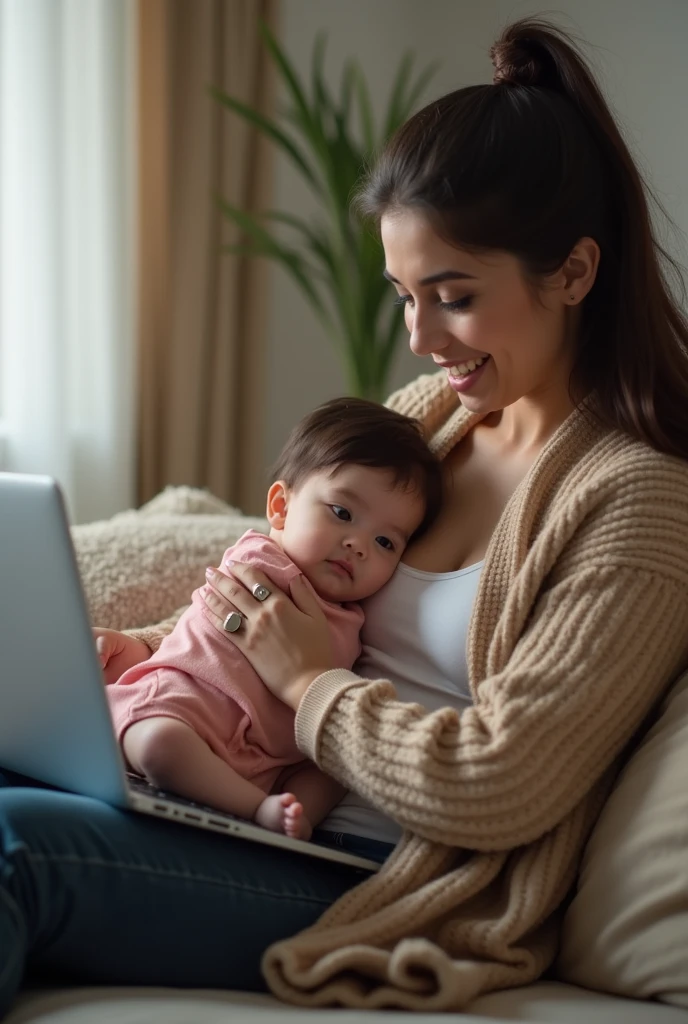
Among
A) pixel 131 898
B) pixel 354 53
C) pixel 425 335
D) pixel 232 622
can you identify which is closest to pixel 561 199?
pixel 425 335

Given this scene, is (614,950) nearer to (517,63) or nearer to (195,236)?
(517,63)

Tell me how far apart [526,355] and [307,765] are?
0.56 meters

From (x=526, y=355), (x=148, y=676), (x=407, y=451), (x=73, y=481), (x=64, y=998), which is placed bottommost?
(x=73, y=481)

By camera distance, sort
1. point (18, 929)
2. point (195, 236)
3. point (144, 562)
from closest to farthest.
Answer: point (18, 929) → point (144, 562) → point (195, 236)

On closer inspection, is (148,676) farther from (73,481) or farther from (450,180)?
(73,481)

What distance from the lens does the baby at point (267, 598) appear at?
1242 millimetres

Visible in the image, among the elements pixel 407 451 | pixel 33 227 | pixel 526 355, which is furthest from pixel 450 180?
pixel 33 227

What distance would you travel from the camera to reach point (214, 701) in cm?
132

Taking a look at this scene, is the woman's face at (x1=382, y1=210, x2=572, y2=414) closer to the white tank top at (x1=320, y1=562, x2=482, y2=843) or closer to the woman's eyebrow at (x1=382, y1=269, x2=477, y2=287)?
the woman's eyebrow at (x1=382, y1=269, x2=477, y2=287)

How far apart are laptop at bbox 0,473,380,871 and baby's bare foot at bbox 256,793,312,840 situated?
21 mm

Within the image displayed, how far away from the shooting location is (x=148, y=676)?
1354mm

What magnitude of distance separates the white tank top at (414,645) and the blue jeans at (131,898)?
0.14 metres

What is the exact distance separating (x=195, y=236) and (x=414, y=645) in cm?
216

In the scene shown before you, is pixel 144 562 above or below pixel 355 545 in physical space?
below
